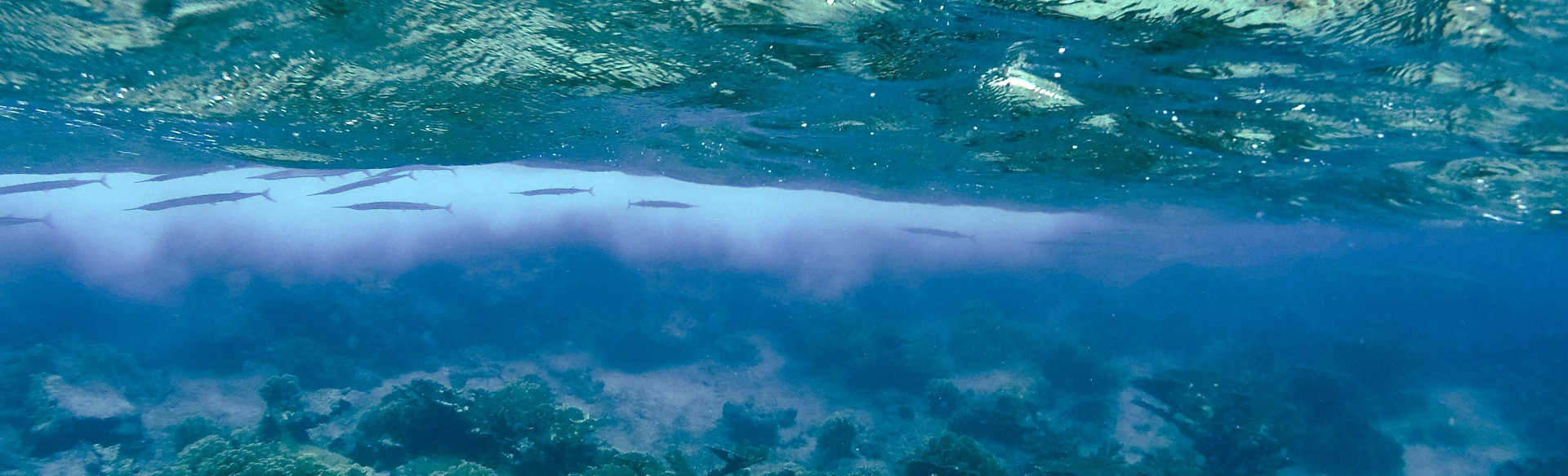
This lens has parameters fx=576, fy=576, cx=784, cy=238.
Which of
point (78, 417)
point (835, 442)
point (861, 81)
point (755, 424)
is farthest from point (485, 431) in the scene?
point (78, 417)

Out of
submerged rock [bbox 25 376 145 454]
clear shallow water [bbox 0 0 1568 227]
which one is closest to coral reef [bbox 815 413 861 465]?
clear shallow water [bbox 0 0 1568 227]

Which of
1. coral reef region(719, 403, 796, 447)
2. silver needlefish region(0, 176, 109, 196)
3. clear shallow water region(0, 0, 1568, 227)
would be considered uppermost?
clear shallow water region(0, 0, 1568, 227)

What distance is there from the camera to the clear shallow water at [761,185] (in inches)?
259

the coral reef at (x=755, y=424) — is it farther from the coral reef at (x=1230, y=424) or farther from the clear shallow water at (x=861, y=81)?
the coral reef at (x=1230, y=424)

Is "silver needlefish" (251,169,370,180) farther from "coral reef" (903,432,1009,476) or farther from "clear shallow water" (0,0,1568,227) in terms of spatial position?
"coral reef" (903,432,1009,476)

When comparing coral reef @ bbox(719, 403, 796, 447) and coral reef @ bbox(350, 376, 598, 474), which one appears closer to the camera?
coral reef @ bbox(350, 376, 598, 474)

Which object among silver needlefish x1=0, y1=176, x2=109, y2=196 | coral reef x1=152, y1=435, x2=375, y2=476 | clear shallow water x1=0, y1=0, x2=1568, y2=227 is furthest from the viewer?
silver needlefish x1=0, y1=176, x2=109, y2=196

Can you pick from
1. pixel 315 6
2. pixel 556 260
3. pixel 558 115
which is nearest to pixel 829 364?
pixel 558 115

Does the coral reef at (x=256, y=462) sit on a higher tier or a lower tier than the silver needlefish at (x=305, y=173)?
lower

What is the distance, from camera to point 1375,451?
14.8 metres

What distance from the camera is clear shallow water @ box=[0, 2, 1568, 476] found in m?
6.57

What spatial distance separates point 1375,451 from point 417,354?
91.1ft

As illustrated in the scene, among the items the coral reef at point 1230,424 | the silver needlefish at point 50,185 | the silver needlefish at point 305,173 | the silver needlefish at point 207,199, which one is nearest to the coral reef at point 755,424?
the coral reef at point 1230,424

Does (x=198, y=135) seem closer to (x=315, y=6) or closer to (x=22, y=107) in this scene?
(x=22, y=107)
